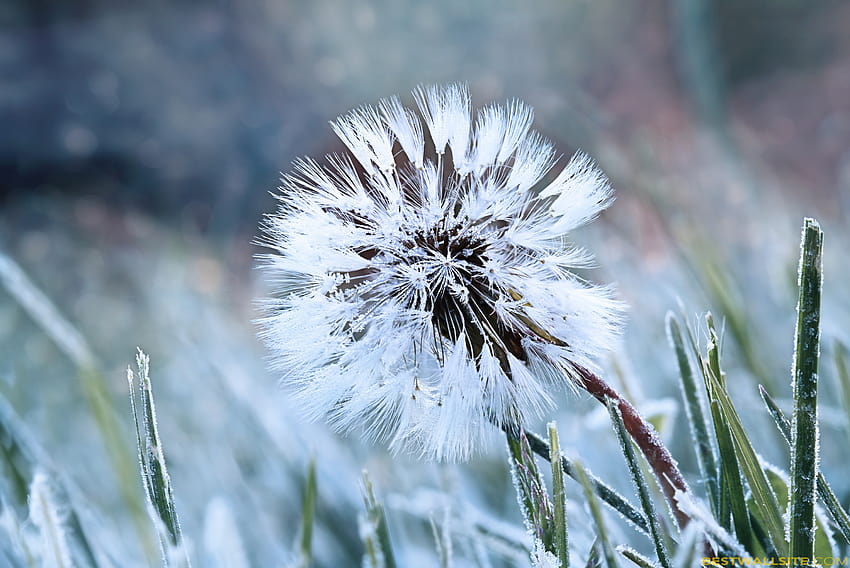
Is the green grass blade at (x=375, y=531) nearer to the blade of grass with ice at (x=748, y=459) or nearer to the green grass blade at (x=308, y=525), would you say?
the green grass blade at (x=308, y=525)

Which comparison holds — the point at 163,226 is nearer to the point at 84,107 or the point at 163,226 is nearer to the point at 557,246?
the point at 84,107

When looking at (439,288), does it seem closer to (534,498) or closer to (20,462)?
(534,498)

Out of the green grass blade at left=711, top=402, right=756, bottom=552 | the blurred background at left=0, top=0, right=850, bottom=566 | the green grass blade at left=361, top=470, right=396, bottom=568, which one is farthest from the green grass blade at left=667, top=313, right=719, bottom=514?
the blurred background at left=0, top=0, right=850, bottom=566

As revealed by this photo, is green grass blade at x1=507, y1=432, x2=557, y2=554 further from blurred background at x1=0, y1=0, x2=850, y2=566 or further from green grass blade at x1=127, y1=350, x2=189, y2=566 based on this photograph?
blurred background at x1=0, y1=0, x2=850, y2=566

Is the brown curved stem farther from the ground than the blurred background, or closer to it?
closer to it

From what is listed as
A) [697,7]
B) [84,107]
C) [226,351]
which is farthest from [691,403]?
[697,7]

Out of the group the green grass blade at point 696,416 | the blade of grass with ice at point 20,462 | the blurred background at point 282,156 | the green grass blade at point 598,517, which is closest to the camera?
the green grass blade at point 598,517

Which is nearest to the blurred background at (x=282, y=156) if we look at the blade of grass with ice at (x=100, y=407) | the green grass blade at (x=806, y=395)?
the blade of grass with ice at (x=100, y=407)
